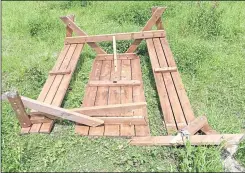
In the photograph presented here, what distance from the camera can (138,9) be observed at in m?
9.12

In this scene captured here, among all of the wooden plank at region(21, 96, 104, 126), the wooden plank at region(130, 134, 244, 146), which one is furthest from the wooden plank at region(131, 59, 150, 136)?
the wooden plank at region(21, 96, 104, 126)

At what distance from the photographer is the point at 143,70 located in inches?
260

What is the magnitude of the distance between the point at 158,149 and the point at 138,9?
5.86 metres

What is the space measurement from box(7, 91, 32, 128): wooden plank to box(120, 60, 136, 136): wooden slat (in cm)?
151

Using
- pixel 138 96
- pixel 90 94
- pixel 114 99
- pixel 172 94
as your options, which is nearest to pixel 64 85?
pixel 90 94

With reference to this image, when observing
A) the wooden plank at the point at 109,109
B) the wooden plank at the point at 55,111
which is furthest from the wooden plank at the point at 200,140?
the wooden plank at the point at 55,111

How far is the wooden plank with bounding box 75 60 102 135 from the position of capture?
4706mm

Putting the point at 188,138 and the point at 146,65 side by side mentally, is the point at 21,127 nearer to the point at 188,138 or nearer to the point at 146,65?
the point at 188,138

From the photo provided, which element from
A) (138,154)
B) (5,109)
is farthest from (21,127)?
(138,154)

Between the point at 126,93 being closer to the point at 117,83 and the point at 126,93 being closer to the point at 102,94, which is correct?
the point at 117,83

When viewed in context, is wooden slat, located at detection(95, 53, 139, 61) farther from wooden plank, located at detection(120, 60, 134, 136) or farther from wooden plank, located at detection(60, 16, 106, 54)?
wooden plank, located at detection(120, 60, 134, 136)

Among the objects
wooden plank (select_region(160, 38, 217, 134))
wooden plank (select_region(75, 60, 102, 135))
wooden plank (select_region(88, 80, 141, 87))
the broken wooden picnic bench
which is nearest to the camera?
the broken wooden picnic bench

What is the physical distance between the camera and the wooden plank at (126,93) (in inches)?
181

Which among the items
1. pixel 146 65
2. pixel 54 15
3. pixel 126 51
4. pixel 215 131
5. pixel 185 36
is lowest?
pixel 215 131
